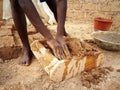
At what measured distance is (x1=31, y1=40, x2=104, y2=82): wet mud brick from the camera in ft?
6.15

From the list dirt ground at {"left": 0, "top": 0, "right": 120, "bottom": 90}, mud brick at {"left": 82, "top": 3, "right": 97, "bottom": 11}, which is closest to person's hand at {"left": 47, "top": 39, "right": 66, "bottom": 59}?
dirt ground at {"left": 0, "top": 0, "right": 120, "bottom": 90}

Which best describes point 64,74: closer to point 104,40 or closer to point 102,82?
point 102,82

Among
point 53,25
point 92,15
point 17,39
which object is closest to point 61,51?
point 17,39

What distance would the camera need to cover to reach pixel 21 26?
2.28m

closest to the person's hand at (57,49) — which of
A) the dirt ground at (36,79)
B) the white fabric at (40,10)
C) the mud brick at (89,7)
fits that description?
the dirt ground at (36,79)

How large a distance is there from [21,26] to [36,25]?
1.26ft

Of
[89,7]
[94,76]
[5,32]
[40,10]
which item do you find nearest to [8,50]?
[5,32]

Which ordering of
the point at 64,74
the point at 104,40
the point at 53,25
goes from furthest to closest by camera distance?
the point at 53,25
the point at 104,40
the point at 64,74

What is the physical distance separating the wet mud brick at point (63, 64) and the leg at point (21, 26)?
0.22m

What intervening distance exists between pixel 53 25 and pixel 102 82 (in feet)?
6.77

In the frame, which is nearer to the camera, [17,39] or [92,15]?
[17,39]

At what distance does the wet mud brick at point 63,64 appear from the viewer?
188cm

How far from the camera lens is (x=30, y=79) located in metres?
2.04

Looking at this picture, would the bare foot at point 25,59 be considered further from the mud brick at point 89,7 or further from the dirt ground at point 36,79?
the mud brick at point 89,7
